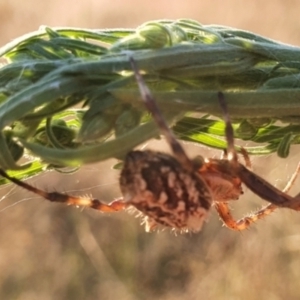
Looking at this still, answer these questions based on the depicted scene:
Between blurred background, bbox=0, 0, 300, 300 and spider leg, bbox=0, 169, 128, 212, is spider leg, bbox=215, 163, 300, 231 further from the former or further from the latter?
blurred background, bbox=0, 0, 300, 300

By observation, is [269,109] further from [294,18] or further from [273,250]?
[294,18]

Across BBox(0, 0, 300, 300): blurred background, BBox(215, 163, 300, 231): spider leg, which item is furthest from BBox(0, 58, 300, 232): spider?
BBox(0, 0, 300, 300): blurred background

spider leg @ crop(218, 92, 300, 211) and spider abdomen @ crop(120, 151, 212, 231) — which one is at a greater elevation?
spider abdomen @ crop(120, 151, 212, 231)

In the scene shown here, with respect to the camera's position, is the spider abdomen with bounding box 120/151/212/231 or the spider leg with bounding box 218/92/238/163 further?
the spider abdomen with bounding box 120/151/212/231

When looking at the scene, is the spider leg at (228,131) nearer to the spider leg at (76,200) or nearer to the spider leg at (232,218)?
the spider leg at (76,200)

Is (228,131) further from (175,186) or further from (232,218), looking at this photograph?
(232,218)

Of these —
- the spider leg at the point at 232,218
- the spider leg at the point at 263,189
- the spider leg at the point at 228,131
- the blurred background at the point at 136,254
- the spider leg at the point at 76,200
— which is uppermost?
the spider leg at the point at 228,131

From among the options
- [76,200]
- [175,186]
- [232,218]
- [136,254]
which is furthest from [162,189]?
[136,254]

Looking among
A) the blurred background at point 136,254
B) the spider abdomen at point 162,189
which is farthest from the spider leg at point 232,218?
the blurred background at point 136,254
